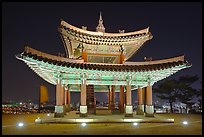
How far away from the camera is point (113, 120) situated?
18109 mm

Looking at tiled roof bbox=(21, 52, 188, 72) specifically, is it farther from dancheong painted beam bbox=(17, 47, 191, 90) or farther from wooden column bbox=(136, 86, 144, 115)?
wooden column bbox=(136, 86, 144, 115)

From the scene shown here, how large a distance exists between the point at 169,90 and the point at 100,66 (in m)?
20.9

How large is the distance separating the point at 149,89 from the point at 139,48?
5.75 m

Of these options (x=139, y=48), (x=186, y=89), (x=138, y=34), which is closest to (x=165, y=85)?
(x=186, y=89)

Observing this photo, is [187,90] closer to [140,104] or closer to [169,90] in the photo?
[169,90]

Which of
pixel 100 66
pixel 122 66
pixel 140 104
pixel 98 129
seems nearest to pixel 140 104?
pixel 140 104

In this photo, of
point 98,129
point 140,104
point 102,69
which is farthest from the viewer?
point 140,104

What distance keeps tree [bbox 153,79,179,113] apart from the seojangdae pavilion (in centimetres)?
1356

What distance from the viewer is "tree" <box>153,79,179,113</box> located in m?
35.3

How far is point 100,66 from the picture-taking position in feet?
62.9

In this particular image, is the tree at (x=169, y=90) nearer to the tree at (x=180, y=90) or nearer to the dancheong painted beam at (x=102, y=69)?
the tree at (x=180, y=90)

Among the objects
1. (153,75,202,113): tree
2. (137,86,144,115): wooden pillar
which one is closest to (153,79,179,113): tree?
(153,75,202,113): tree

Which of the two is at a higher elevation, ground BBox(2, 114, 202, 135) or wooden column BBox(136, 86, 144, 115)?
wooden column BBox(136, 86, 144, 115)

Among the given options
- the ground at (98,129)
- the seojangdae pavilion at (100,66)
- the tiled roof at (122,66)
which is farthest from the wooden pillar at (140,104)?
the ground at (98,129)
